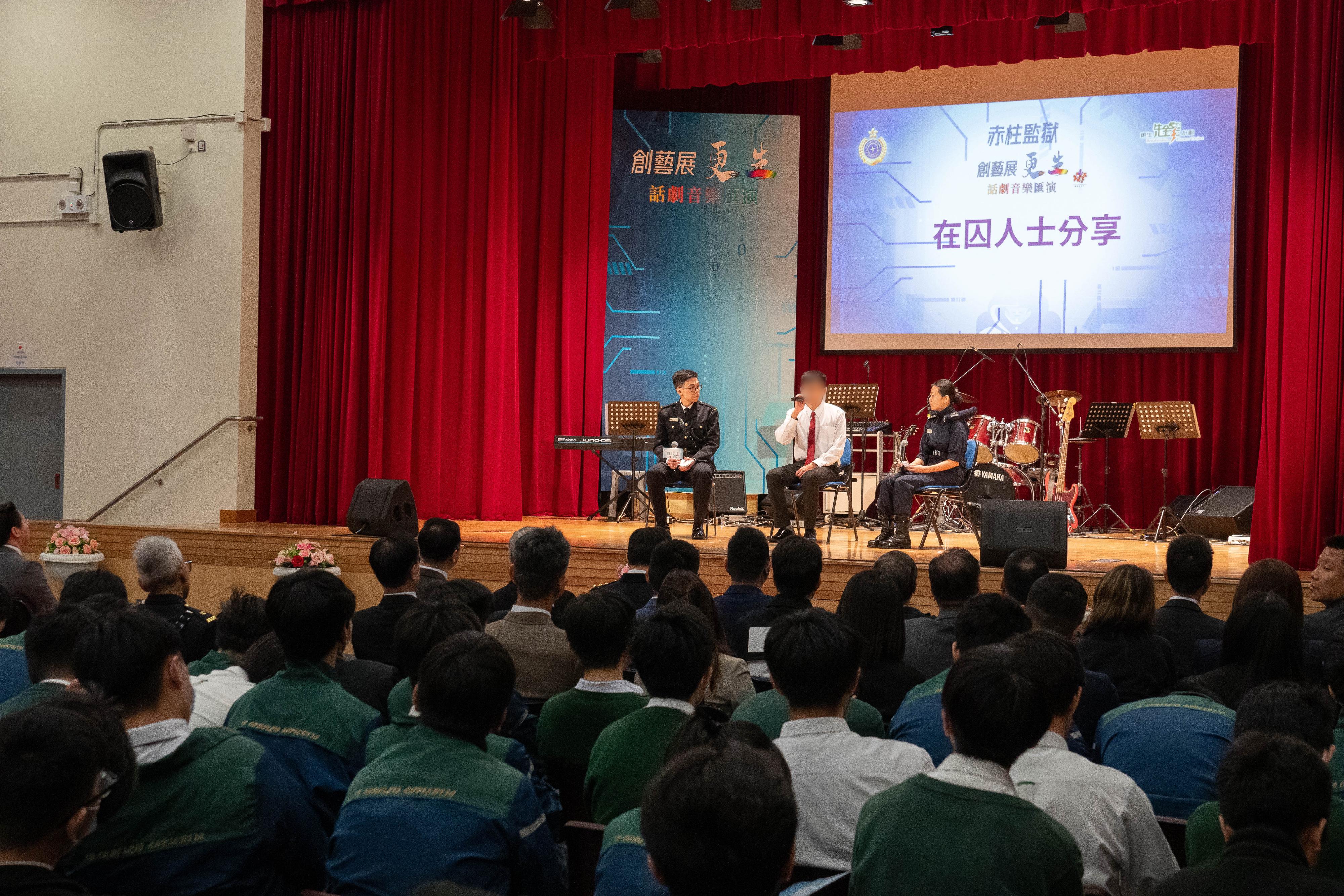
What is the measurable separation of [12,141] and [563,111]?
4182mm

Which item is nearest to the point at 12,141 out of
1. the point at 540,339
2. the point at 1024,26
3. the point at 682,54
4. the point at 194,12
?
the point at 194,12

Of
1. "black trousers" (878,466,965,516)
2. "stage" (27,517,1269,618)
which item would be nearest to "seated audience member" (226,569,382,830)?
"stage" (27,517,1269,618)

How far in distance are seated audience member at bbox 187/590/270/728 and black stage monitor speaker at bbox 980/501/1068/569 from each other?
4154mm

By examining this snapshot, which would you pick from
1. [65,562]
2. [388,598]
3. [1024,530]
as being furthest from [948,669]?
[65,562]

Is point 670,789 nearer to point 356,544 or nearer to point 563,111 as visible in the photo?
point 356,544

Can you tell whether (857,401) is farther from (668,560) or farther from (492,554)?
(668,560)

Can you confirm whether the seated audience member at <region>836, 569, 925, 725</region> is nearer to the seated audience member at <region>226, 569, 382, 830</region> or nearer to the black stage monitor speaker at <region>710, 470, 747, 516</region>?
the seated audience member at <region>226, 569, 382, 830</region>

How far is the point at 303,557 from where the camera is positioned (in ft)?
20.5

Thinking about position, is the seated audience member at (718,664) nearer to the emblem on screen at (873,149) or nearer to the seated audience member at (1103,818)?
the seated audience member at (1103,818)

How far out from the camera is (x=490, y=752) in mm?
1957

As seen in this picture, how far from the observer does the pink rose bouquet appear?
6.25m

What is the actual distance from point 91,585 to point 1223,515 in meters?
7.47

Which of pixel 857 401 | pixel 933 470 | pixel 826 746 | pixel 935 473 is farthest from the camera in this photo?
pixel 857 401

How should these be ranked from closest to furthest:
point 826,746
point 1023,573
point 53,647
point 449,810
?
point 449,810 < point 826,746 < point 53,647 < point 1023,573
